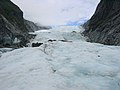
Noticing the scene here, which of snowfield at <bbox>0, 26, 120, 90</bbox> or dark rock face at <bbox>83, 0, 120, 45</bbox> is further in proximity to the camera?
dark rock face at <bbox>83, 0, 120, 45</bbox>

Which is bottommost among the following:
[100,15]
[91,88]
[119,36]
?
[91,88]

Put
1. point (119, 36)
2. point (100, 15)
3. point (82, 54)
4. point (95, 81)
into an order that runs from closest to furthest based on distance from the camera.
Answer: point (95, 81), point (82, 54), point (119, 36), point (100, 15)

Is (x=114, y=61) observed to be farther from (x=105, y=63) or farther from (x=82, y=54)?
(x=82, y=54)

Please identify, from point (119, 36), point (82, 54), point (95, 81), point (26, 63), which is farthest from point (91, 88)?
point (119, 36)

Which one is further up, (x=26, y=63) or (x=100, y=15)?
(x=100, y=15)

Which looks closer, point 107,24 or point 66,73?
point 66,73

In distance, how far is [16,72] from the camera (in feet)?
37.8

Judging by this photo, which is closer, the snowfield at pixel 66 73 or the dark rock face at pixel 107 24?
the snowfield at pixel 66 73

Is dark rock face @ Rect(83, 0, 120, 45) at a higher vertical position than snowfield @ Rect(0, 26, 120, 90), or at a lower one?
higher

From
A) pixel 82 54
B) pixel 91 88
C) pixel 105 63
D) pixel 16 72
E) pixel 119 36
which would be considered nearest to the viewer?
pixel 91 88

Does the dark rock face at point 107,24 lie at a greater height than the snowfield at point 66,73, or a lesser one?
greater

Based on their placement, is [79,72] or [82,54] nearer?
[79,72]

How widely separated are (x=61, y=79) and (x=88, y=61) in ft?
12.7

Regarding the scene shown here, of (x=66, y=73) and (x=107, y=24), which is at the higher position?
(x=107, y=24)
